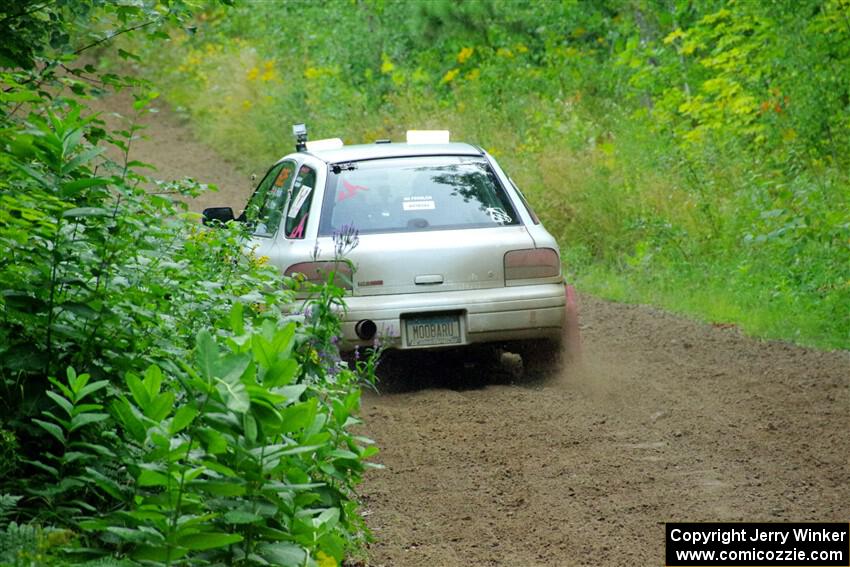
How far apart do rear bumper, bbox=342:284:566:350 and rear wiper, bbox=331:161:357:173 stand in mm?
1125

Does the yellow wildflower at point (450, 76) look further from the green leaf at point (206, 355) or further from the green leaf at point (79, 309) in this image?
the green leaf at point (206, 355)

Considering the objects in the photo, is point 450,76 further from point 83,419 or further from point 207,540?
point 207,540

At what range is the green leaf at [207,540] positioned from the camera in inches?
166

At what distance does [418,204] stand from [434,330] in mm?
962

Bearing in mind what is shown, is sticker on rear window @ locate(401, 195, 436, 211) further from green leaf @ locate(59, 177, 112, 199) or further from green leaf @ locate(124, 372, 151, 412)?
green leaf @ locate(124, 372, 151, 412)

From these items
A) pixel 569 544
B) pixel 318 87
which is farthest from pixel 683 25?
pixel 569 544

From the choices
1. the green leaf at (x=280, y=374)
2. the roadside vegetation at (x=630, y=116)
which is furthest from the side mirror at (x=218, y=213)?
the green leaf at (x=280, y=374)

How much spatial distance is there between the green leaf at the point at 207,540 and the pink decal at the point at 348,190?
213 inches

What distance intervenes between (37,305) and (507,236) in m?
4.90

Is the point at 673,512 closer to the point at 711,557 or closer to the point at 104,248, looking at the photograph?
the point at 711,557

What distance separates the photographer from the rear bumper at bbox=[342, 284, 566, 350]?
8977mm

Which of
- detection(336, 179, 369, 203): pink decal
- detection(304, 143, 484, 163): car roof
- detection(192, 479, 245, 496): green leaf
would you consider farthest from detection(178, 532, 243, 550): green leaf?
detection(304, 143, 484, 163): car roof

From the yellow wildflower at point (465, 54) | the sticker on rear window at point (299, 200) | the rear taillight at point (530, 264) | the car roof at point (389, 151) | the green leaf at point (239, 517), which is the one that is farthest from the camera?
the yellow wildflower at point (465, 54)

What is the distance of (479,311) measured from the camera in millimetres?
9086
